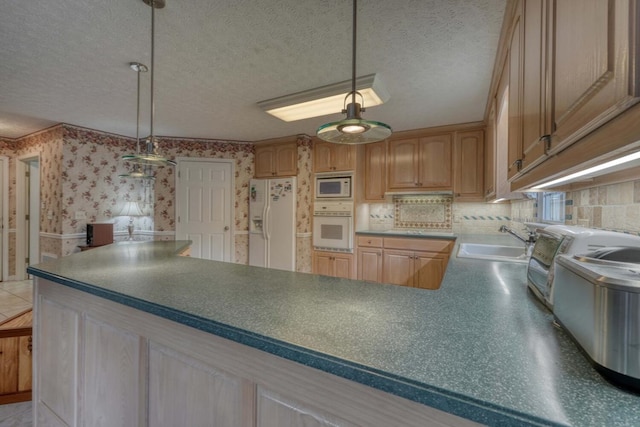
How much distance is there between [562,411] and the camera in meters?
0.44

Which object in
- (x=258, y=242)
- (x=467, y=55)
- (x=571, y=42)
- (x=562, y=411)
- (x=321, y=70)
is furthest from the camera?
(x=258, y=242)

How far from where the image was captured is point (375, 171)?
4062mm

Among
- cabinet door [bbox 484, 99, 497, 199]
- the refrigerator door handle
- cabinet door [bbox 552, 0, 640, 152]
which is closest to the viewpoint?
cabinet door [bbox 552, 0, 640, 152]

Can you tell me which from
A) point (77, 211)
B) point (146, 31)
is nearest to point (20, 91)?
point (77, 211)

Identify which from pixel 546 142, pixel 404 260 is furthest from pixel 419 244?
pixel 546 142

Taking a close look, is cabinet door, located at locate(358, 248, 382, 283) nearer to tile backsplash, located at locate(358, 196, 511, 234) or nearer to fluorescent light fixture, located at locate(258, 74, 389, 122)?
tile backsplash, located at locate(358, 196, 511, 234)

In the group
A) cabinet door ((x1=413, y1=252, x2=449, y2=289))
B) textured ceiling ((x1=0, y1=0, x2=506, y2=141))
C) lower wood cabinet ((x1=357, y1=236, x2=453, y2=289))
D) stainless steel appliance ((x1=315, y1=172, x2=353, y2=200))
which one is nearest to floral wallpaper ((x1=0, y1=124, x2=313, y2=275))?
stainless steel appliance ((x1=315, y1=172, x2=353, y2=200))

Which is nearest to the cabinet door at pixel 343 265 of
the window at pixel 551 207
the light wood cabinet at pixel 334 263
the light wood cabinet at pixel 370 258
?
the light wood cabinet at pixel 334 263

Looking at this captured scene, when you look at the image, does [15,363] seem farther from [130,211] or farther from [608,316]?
[608,316]

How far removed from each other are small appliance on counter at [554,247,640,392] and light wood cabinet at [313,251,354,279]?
3244mm

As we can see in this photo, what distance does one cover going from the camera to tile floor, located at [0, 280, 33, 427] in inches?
72.4

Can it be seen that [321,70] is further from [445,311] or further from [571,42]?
[445,311]

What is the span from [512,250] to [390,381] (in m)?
2.42

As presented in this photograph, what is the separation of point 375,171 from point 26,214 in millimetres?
5312
